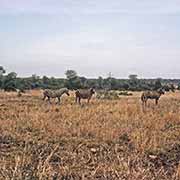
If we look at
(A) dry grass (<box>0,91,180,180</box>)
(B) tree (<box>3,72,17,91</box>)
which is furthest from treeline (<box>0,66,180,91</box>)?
(A) dry grass (<box>0,91,180,180</box>)

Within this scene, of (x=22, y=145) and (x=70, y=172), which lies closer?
(x=70, y=172)

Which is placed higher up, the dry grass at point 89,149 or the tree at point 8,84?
the tree at point 8,84

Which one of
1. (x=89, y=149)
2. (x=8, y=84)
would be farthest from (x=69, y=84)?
(x=89, y=149)

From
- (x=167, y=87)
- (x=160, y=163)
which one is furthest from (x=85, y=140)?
(x=167, y=87)

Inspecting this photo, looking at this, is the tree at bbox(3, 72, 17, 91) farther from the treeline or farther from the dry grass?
the dry grass

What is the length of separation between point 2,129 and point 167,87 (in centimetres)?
4650

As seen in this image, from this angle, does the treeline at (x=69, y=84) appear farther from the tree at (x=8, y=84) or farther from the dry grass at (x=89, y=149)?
the dry grass at (x=89, y=149)

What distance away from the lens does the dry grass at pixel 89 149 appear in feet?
22.3

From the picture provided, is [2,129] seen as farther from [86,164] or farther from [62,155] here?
[86,164]

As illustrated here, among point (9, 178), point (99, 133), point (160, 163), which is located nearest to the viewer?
point (9, 178)

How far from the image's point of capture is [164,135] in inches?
462

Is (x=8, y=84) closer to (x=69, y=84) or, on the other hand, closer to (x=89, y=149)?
(x=69, y=84)

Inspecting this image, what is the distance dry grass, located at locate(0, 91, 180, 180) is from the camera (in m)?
6.81

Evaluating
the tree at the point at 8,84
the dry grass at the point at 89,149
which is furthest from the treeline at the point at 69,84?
the dry grass at the point at 89,149
